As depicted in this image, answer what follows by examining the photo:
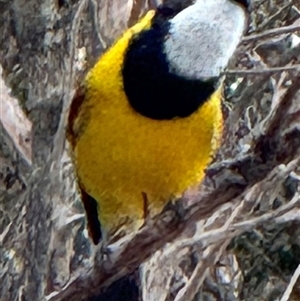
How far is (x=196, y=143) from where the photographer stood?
0.90 meters

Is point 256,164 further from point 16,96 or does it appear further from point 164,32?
point 16,96

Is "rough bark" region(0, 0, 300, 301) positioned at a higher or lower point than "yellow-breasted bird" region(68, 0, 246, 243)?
lower

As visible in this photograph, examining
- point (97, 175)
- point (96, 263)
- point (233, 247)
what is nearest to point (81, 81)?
point (97, 175)

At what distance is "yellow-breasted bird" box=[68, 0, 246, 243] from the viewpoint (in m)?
0.87

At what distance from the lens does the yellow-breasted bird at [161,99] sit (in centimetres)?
87

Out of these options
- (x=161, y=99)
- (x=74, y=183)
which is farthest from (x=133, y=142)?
(x=74, y=183)

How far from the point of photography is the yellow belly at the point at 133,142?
2.92ft

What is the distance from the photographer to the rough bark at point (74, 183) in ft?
3.06

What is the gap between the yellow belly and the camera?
891 mm

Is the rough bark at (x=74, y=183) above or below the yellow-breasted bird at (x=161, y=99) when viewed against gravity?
below

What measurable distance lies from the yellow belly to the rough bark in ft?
0.13

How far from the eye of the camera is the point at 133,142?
89 cm

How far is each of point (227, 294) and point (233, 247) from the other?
84 millimetres

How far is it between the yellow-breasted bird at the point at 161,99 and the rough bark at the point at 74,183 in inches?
1.7
